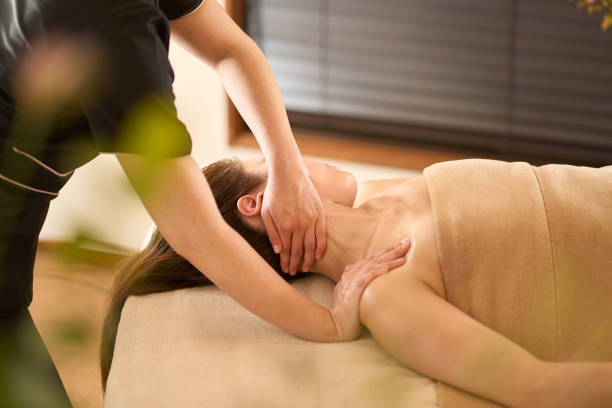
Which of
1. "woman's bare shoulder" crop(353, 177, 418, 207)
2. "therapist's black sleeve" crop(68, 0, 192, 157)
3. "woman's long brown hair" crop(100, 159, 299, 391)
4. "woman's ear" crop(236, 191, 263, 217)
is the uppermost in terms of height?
"therapist's black sleeve" crop(68, 0, 192, 157)

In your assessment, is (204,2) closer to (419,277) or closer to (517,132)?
(419,277)

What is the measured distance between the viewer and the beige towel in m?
1.34

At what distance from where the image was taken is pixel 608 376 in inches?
45.3

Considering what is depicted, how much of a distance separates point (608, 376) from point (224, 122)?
6.97ft

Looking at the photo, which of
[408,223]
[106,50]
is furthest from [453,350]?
[106,50]

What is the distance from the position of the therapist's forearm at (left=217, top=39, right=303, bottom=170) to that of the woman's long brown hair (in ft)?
0.59

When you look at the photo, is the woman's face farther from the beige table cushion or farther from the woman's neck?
the beige table cushion

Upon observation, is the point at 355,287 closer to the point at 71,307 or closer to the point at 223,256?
the point at 223,256

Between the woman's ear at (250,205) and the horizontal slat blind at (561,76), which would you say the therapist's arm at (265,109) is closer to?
the woman's ear at (250,205)

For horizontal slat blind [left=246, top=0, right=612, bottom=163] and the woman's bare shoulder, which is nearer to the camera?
the woman's bare shoulder

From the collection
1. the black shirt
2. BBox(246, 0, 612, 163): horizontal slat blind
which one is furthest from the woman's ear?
BBox(246, 0, 612, 163): horizontal slat blind

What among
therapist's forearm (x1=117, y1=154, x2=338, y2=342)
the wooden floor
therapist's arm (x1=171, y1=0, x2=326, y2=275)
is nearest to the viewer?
the wooden floor

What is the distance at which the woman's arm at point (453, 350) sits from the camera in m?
1.16

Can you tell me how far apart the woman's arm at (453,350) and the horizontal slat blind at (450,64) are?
62.5 inches
